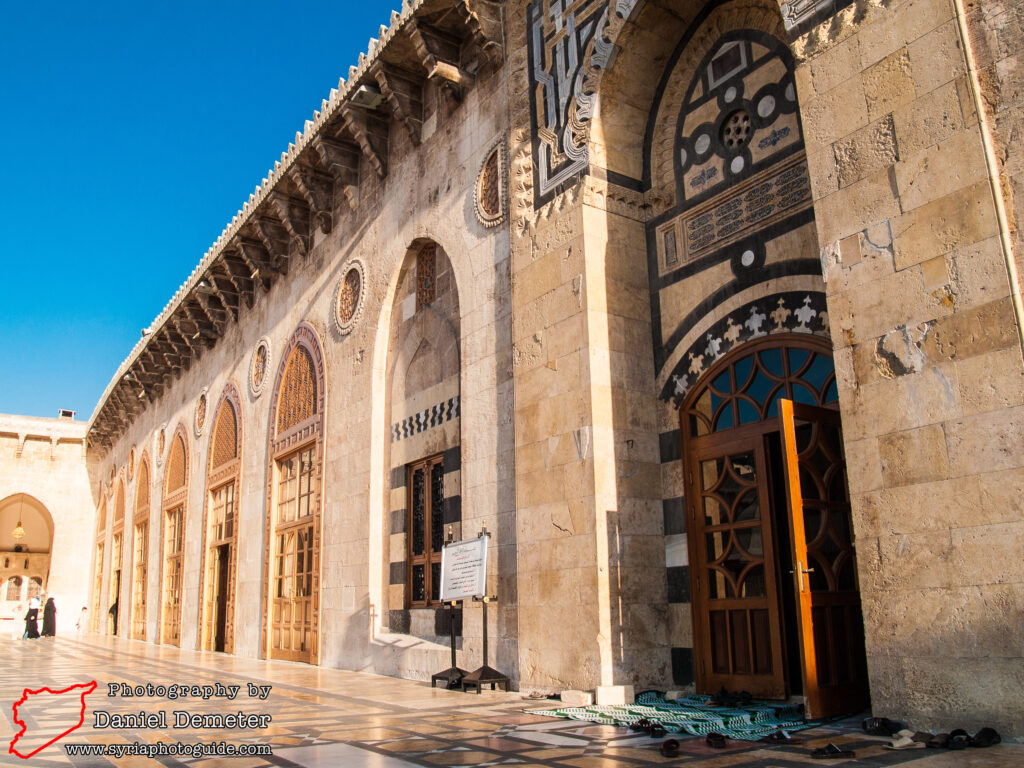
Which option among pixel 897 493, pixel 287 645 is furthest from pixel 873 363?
pixel 287 645

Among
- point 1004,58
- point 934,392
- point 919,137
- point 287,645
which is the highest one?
point 1004,58

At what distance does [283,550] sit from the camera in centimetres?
1238

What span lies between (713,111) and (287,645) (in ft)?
29.7

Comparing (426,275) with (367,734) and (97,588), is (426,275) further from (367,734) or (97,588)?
(97,588)

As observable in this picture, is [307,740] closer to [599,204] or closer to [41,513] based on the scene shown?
[599,204]

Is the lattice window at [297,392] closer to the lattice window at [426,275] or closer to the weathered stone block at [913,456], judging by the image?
the lattice window at [426,275]

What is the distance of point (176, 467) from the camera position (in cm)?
1886

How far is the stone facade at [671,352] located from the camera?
13.5ft

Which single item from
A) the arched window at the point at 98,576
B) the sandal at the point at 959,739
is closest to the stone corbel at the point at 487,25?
the sandal at the point at 959,739

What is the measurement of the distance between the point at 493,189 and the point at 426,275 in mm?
1708

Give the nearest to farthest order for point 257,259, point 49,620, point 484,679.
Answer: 1. point 484,679
2. point 257,259
3. point 49,620

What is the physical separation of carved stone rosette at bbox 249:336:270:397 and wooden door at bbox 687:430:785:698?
30.5ft

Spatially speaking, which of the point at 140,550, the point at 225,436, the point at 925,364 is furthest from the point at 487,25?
the point at 140,550

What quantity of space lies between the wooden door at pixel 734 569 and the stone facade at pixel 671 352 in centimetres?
2
